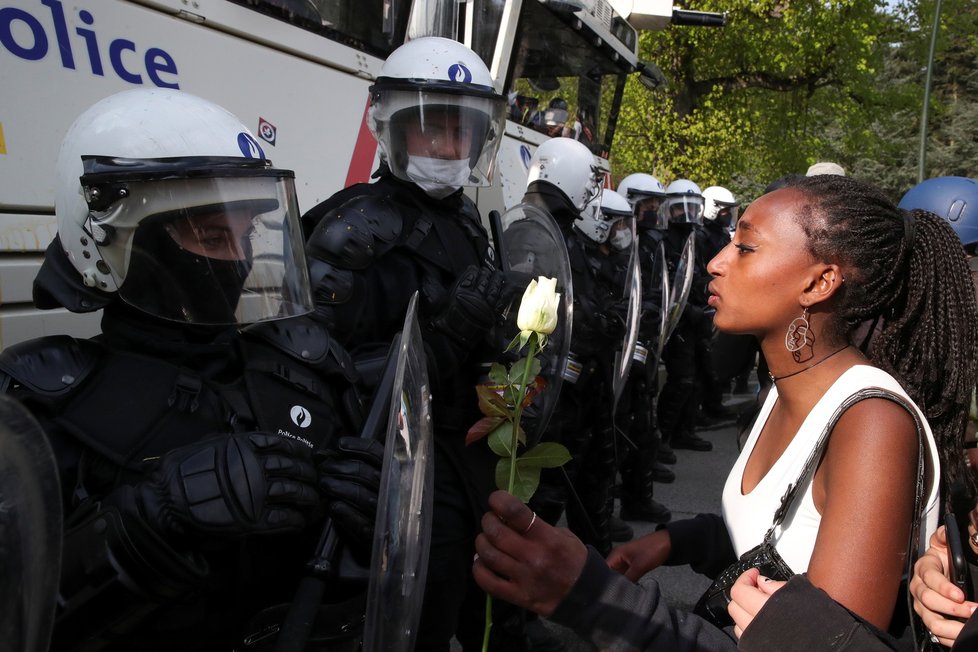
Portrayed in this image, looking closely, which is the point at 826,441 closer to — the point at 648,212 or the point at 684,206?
the point at 648,212

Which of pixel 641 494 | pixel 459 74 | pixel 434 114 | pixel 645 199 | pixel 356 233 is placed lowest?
pixel 641 494

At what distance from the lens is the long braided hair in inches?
58.8

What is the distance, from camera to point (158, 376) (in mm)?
1444

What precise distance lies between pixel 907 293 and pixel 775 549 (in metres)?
0.61

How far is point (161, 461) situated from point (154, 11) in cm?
223

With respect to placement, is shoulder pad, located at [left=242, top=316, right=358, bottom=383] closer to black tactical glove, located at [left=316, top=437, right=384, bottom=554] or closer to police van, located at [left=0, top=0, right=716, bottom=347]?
black tactical glove, located at [left=316, top=437, right=384, bottom=554]

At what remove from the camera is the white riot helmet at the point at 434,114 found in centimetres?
268

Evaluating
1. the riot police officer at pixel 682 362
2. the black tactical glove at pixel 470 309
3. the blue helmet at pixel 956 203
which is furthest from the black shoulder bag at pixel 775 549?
the riot police officer at pixel 682 362

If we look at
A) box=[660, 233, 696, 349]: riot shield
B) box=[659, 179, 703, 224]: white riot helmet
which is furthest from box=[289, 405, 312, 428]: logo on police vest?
box=[659, 179, 703, 224]: white riot helmet

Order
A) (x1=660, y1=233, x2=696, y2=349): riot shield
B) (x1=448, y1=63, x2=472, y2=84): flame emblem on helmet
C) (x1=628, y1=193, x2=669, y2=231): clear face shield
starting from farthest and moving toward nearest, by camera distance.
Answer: (x1=628, y1=193, x2=669, y2=231): clear face shield
(x1=660, y1=233, x2=696, y2=349): riot shield
(x1=448, y1=63, x2=472, y2=84): flame emblem on helmet

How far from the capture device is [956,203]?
3035 mm

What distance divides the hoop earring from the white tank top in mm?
101

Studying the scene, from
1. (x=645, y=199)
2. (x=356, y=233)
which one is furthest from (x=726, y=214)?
(x=356, y=233)

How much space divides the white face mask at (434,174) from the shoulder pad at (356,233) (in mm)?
225
